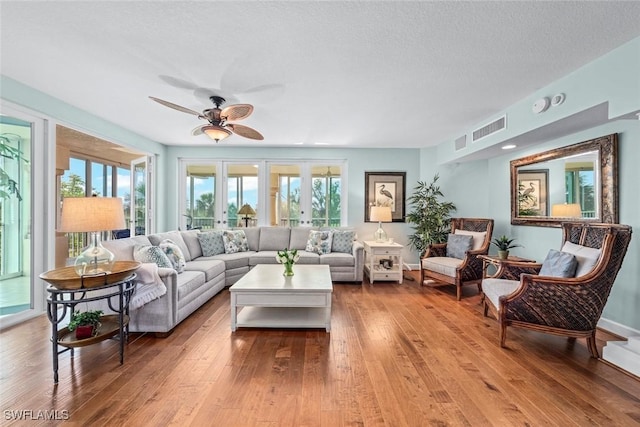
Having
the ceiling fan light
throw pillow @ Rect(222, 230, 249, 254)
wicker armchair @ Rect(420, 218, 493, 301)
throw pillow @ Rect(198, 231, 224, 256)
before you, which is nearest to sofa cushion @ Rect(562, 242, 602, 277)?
wicker armchair @ Rect(420, 218, 493, 301)

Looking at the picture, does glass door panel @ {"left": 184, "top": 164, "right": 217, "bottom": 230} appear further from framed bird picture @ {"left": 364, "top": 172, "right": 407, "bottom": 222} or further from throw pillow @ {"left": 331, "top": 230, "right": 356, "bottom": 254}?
framed bird picture @ {"left": 364, "top": 172, "right": 407, "bottom": 222}

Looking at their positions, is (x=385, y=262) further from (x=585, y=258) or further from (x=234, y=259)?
(x=585, y=258)

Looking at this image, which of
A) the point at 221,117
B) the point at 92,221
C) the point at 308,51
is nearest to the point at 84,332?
the point at 92,221

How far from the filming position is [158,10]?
180 centimetres

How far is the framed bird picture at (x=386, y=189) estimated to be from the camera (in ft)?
18.7

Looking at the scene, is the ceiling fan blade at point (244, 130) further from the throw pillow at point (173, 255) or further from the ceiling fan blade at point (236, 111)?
the throw pillow at point (173, 255)

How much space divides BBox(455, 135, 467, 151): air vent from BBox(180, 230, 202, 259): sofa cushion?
4.55 m

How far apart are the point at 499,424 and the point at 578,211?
2.80m

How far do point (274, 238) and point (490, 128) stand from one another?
3.79m

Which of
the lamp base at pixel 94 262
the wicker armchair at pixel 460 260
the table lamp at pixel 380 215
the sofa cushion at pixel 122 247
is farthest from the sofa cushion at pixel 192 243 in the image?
the wicker armchair at pixel 460 260

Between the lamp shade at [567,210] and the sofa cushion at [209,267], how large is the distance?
448cm

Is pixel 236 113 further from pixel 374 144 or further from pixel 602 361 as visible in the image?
pixel 602 361

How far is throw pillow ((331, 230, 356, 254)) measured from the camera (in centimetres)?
500

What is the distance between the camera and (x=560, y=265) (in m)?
2.58
